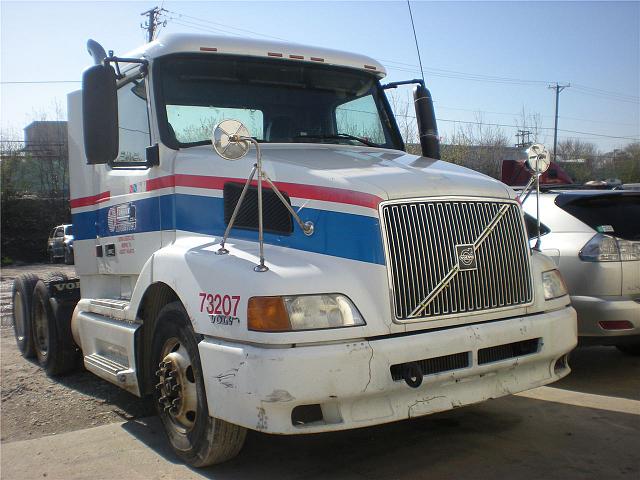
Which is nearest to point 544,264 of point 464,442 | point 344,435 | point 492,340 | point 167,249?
point 492,340

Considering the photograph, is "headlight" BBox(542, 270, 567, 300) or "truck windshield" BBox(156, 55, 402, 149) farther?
"truck windshield" BBox(156, 55, 402, 149)

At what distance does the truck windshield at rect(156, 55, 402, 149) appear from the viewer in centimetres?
510

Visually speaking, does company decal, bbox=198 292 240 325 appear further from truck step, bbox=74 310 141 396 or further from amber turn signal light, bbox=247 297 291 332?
truck step, bbox=74 310 141 396

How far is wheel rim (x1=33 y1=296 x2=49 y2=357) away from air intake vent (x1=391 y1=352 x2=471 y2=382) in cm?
496

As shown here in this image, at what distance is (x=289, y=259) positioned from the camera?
3.96 metres

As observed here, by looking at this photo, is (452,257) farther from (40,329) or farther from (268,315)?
(40,329)

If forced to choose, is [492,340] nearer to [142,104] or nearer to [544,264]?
[544,264]

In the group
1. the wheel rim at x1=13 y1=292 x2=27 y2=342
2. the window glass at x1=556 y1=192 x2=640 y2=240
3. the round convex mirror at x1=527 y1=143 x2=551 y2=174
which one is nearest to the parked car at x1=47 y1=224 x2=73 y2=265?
the wheel rim at x1=13 y1=292 x2=27 y2=342

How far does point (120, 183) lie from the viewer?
563 cm

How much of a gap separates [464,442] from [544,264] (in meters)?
1.35

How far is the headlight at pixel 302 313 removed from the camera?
3.64m

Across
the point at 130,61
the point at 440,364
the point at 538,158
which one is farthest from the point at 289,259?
the point at 538,158

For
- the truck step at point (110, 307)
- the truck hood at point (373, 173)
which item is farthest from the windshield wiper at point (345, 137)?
the truck step at point (110, 307)

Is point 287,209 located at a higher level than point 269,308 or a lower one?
higher
